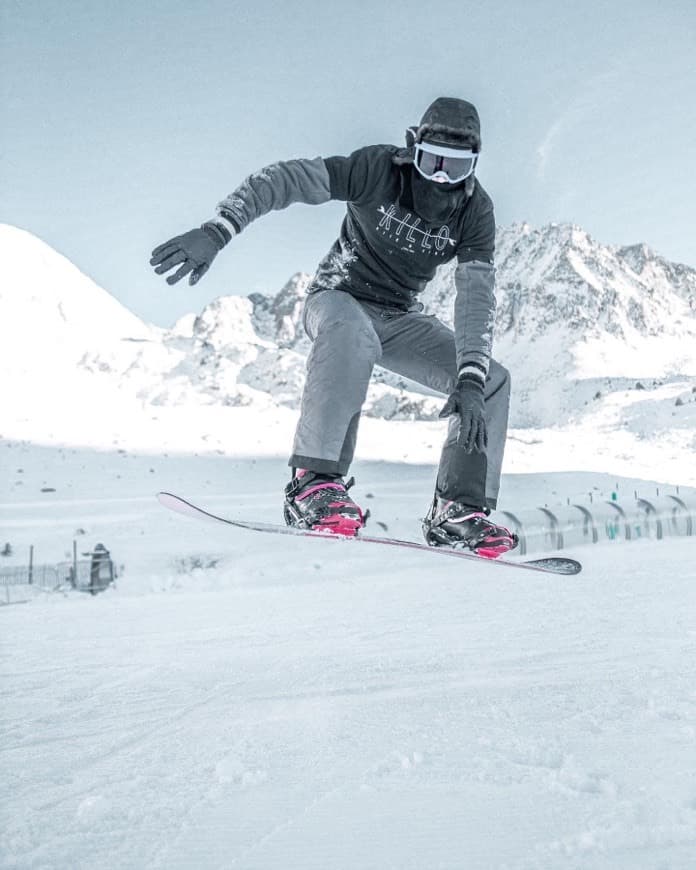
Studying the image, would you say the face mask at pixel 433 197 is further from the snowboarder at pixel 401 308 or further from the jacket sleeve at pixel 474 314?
the jacket sleeve at pixel 474 314

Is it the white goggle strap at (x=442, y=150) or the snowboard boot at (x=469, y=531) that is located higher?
the white goggle strap at (x=442, y=150)

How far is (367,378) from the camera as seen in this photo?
10.8 ft

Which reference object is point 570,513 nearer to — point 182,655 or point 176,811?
point 182,655

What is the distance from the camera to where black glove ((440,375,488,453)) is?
322 centimetres

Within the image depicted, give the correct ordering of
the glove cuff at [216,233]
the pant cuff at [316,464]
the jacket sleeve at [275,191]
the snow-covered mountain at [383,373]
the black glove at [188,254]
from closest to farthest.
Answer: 1. the black glove at [188,254]
2. the glove cuff at [216,233]
3. the jacket sleeve at [275,191]
4. the pant cuff at [316,464]
5. the snow-covered mountain at [383,373]

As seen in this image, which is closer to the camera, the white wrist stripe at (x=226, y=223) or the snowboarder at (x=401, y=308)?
the white wrist stripe at (x=226, y=223)

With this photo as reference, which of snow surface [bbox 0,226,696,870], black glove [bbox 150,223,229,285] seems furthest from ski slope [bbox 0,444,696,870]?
black glove [bbox 150,223,229,285]

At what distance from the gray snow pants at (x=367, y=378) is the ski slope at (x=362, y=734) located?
2.89ft

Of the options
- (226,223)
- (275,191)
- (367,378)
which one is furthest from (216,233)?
(367,378)

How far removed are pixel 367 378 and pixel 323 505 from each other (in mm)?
706

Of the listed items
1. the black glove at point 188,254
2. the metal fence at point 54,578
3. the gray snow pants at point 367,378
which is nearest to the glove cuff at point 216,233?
the black glove at point 188,254

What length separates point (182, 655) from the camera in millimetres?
3055

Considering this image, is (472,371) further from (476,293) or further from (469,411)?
(476,293)

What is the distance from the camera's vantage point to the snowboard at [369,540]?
3059 mm
